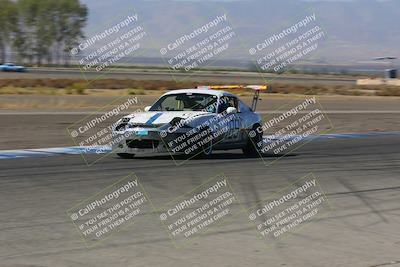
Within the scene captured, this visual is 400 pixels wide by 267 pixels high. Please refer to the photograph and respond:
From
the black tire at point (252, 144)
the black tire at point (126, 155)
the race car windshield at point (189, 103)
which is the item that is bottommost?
the black tire at point (252, 144)

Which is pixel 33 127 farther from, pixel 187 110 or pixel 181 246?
pixel 181 246

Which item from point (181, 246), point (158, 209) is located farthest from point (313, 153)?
point (181, 246)

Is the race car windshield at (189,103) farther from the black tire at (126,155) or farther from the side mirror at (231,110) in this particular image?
the black tire at (126,155)

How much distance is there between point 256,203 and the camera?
9.44 metres

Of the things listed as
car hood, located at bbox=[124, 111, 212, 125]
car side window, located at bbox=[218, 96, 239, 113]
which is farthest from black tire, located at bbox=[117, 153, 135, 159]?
car side window, located at bbox=[218, 96, 239, 113]

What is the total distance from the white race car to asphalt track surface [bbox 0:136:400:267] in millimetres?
312

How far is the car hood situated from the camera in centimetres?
1359

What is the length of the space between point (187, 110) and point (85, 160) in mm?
2170

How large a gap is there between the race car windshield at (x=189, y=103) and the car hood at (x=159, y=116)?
36 cm

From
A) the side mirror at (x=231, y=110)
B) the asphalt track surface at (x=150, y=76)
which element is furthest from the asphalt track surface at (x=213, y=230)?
the asphalt track surface at (x=150, y=76)

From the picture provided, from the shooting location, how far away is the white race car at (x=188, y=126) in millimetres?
13422

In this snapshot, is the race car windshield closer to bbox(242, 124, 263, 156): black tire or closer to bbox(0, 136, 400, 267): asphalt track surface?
bbox(0, 136, 400, 267): asphalt track surface

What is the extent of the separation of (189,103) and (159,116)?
1.02 metres

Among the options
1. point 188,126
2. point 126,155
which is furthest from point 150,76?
point 188,126
